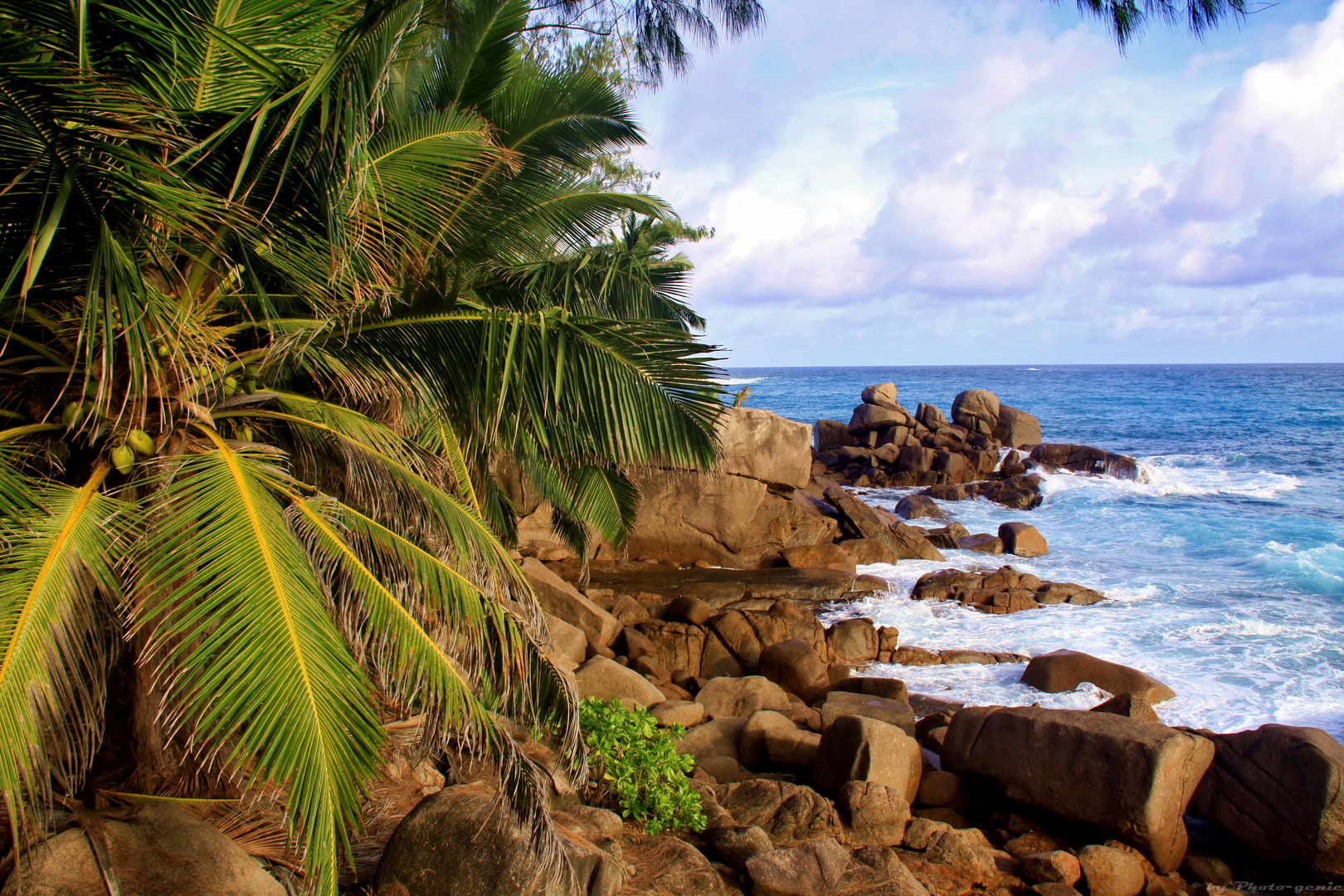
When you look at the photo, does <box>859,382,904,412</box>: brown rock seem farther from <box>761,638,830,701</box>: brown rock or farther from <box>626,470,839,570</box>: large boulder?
<box>761,638,830,701</box>: brown rock

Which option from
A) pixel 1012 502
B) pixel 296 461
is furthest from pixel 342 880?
pixel 1012 502

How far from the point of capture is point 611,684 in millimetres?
8133

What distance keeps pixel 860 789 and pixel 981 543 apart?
42.1 ft

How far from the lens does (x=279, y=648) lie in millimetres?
3176

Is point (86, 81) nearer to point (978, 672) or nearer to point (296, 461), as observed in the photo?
point (296, 461)

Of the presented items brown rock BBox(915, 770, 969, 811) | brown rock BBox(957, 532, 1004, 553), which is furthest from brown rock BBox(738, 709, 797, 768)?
brown rock BBox(957, 532, 1004, 553)

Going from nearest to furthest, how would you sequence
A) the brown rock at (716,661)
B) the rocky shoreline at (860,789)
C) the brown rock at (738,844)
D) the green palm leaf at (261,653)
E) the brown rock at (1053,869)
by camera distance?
the green palm leaf at (261,653) → the rocky shoreline at (860,789) → the brown rock at (738,844) → the brown rock at (1053,869) → the brown rock at (716,661)

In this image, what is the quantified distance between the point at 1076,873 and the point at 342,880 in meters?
4.79

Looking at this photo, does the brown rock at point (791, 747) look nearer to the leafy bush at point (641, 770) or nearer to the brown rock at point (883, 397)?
the leafy bush at point (641, 770)

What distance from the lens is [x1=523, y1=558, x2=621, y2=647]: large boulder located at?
10.3 metres

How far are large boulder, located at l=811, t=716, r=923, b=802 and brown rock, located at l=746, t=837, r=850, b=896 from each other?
1.39m

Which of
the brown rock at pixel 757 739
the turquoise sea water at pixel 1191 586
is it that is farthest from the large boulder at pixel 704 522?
the brown rock at pixel 757 739

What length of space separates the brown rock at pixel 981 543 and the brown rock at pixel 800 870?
1374cm

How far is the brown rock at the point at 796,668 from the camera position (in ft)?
32.2
